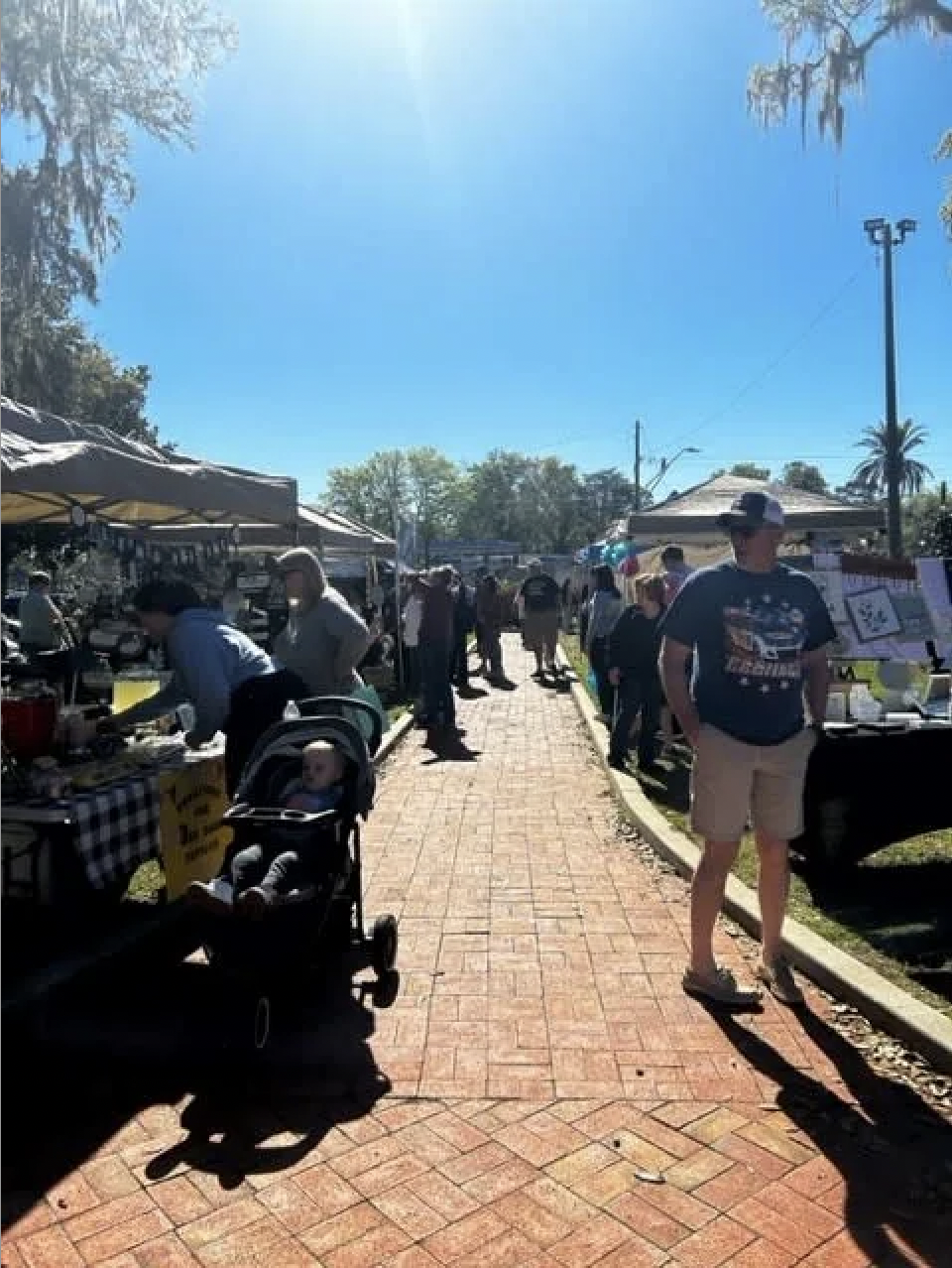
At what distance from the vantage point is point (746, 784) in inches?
151

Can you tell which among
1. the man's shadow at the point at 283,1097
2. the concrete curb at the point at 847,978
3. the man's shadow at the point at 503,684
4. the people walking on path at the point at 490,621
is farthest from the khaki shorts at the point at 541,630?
the man's shadow at the point at 283,1097

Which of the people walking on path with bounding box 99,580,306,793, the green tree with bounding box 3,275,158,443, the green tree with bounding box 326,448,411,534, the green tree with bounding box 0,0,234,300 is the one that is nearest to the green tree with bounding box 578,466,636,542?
the green tree with bounding box 326,448,411,534

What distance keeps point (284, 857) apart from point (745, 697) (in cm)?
185

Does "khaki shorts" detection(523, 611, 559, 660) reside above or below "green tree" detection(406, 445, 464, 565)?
below

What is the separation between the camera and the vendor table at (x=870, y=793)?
5215 mm

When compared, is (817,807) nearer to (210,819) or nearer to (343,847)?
(343,847)

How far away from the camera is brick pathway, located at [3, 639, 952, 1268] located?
8.36 feet

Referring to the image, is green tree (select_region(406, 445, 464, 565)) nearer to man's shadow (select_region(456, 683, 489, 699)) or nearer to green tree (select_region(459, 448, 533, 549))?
green tree (select_region(459, 448, 533, 549))

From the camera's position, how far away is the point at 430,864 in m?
5.84

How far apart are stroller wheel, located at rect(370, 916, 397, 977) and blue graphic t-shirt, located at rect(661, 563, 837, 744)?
153cm

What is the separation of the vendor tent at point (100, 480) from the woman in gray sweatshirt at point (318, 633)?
705 mm

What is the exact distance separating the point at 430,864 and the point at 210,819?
159 centimetres

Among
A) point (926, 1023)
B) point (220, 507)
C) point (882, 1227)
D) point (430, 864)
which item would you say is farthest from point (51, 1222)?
point (220, 507)

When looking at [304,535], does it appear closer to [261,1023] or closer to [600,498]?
[261,1023]
